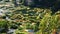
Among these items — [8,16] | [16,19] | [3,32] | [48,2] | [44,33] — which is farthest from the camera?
[48,2]

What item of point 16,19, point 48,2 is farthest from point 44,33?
point 48,2

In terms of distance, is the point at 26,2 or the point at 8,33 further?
the point at 26,2

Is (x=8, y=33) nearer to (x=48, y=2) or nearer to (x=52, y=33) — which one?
(x=52, y=33)

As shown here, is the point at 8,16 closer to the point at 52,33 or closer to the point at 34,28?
the point at 34,28

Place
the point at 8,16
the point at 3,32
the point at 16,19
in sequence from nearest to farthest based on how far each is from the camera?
the point at 3,32, the point at 16,19, the point at 8,16

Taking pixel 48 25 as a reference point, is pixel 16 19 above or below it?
below

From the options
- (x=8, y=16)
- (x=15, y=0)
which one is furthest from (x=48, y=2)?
(x=8, y=16)

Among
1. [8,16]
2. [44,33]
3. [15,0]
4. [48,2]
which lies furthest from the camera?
[15,0]

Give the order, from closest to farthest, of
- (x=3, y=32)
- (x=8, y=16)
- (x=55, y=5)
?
(x=3, y=32) → (x=8, y=16) → (x=55, y=5)

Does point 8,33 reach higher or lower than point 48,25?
lower
